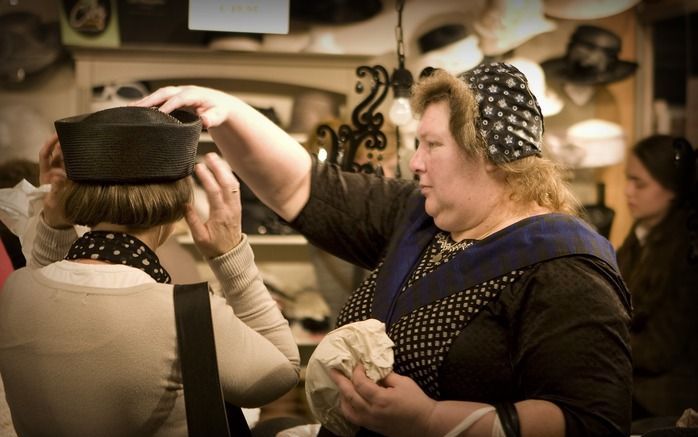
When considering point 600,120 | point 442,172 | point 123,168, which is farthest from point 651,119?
point 123,168

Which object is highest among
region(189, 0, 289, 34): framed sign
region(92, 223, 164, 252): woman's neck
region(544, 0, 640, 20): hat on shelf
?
region(544, 0, 640, 20): hat on shelf

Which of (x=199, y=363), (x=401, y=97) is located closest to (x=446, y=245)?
(x=199, y=363)

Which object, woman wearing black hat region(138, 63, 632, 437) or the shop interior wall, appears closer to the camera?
woman wearing black hat region(138, 63, 632, 437)

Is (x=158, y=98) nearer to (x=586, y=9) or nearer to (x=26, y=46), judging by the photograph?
(x=26, y=46)

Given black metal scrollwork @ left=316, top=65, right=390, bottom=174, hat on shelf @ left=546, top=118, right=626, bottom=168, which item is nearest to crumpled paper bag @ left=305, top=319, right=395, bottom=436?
black metal scrollwork @ left=316, top=65, right=390, bottom=174

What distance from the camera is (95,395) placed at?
1.21 meters

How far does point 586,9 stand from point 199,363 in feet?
9.22

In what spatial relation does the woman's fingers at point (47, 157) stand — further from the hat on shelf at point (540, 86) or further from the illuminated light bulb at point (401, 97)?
the hat on shelf at point (540, 86)

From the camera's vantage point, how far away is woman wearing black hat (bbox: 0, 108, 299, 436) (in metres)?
1.20

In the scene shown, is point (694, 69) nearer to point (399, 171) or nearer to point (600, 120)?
point (600, 120)

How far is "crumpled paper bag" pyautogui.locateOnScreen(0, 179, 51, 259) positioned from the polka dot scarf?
40 cm

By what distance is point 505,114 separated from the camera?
155 centimetres

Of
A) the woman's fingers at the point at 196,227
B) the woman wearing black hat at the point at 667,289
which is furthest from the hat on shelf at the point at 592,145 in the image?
the woman's fingers at the point at 196,227

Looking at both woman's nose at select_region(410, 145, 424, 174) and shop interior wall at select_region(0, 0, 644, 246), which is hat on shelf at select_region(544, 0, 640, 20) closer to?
shop interior wall at select_region(0, 0, 644, 246)
